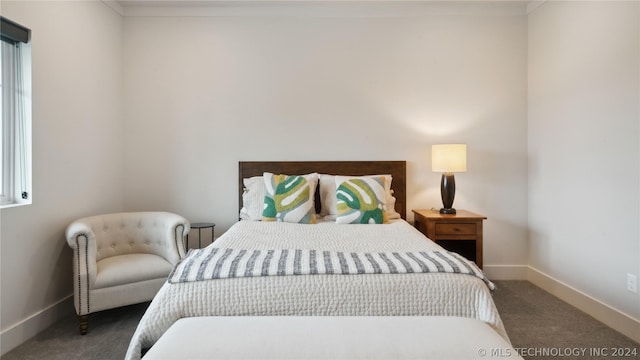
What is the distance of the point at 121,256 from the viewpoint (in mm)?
2500

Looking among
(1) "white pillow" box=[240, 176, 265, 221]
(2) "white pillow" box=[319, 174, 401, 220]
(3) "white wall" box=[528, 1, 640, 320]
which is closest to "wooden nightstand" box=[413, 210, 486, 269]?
(2) "white pillow" box=[319, 174, 401, 220]

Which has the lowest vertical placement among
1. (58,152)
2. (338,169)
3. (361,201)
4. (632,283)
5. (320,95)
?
(632,283)

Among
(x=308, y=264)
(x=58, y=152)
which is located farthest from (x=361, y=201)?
(x=58, y=152)

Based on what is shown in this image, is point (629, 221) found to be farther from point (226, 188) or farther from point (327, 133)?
point (226, 188)

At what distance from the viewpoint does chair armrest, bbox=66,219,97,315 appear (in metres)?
2.08

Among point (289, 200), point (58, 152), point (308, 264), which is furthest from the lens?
point (289, 200)

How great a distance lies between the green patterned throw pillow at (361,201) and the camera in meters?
Result: 2.53

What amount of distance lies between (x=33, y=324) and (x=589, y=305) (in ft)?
13.0

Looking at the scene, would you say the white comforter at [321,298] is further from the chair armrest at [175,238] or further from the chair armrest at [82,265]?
the chair armrest at [175,238]

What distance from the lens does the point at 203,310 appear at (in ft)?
4.35

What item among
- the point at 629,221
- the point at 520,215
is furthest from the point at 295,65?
the point at 629,221

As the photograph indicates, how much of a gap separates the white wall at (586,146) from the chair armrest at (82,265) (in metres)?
3.59

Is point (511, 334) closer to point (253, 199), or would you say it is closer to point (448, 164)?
point (448, 164)

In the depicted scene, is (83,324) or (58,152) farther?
(58,152)
